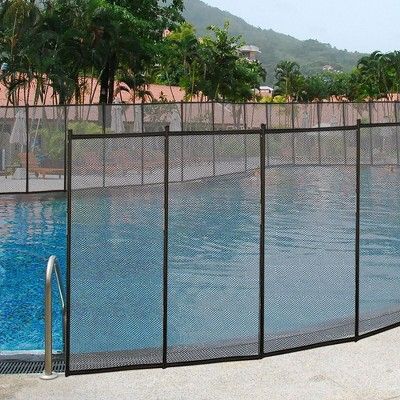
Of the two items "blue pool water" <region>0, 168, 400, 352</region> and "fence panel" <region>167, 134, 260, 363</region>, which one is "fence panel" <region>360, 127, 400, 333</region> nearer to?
"blue pool water" <region>0, 168, 400, 352</region>

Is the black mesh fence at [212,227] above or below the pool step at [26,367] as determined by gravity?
above

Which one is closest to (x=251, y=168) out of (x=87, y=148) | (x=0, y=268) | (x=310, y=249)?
(x=87, y=148)

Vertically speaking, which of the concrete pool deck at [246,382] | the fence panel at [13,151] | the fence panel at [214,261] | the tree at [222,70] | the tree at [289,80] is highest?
the tree at [289,80]

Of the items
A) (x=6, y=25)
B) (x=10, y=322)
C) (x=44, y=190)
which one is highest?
(x=6, y=25)

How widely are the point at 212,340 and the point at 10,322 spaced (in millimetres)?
3080

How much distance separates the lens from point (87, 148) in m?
18.2

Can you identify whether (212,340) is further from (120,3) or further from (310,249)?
(120,3)

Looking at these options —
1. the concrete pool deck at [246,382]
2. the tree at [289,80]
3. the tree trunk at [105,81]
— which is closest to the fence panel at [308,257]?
the concrete pool deck at [246,382]

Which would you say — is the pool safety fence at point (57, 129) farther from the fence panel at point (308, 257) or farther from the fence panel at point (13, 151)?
the fence panel at point (308, 257)

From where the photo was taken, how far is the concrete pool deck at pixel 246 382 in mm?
5945

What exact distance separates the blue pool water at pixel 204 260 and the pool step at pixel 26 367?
24 cm

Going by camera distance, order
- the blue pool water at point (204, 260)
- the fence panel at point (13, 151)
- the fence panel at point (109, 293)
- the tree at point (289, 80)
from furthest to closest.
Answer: the tree at point (289, 80) < the fence panel at point (13, 151) < the blue pool water at point (204, 260) < the fence panel at point (109, 293)

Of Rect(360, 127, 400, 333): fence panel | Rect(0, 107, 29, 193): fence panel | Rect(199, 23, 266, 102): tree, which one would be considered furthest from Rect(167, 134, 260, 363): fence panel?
Rect(199, 23, 266, 102): tree

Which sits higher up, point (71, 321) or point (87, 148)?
point (87, 148)
